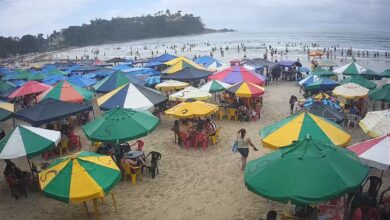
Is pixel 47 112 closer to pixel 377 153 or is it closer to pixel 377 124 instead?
pixel 377 153

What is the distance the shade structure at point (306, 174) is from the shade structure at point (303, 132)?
4.69 ft

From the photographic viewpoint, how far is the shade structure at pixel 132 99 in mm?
11617

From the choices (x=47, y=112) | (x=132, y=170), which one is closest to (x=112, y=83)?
(x=47, y=112)

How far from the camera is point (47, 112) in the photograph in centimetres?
1062

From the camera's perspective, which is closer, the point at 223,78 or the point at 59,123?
the point at 59,123

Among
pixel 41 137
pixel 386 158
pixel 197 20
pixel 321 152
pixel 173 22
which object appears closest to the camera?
pixel 321 152

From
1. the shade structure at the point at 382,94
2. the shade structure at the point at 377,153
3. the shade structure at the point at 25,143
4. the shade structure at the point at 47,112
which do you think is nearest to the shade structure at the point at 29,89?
the shade structure at the point at 47,112

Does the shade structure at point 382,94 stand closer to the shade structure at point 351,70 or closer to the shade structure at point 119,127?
the shade structure at point 351,70

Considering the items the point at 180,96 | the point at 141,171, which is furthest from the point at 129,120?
the point at 180,96

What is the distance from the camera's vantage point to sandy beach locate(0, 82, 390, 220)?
23.0ft

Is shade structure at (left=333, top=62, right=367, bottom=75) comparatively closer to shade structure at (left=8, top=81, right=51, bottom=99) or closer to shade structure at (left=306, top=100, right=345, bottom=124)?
shade structure at (left=306, top=100, right=345, bottom=124)

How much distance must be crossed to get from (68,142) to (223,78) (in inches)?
324

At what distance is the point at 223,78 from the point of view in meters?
16.3

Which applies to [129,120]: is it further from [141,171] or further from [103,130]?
[141,171]
